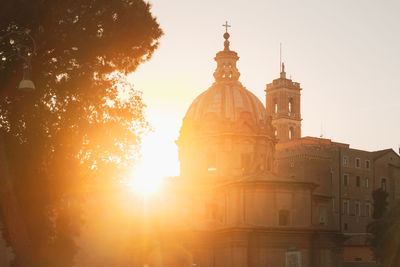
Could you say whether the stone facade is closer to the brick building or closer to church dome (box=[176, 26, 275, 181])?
church dome (box=[176, 26, 275, 181])

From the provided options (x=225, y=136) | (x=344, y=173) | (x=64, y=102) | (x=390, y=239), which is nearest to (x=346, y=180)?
(x=344, y=173)

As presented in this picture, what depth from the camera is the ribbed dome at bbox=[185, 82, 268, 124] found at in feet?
168

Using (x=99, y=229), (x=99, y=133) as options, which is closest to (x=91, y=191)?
(x=99, y=229)

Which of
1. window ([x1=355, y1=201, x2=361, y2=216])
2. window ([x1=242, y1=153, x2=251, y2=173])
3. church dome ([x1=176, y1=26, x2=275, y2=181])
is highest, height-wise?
church dome ([x1=176, y1=26, x2=275, y2=181])

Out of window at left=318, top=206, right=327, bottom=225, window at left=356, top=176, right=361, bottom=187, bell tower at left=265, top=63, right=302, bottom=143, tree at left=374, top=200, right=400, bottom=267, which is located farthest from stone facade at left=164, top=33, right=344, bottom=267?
bell tower at left=265, top=63, right=302, bottom=143

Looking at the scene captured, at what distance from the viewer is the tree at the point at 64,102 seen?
21.7 metres

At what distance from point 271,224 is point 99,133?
69.9ft

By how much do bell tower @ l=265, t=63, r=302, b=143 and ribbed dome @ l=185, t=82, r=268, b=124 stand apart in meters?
38.2

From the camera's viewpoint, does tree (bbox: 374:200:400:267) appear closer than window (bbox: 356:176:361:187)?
Yes

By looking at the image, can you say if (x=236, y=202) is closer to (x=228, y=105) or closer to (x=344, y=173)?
(x=228, y=105)

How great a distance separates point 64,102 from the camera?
2297cm

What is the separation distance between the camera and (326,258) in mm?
44250

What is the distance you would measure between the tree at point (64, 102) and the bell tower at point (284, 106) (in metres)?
65.8

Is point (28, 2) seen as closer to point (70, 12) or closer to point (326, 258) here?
point (70, 12)
